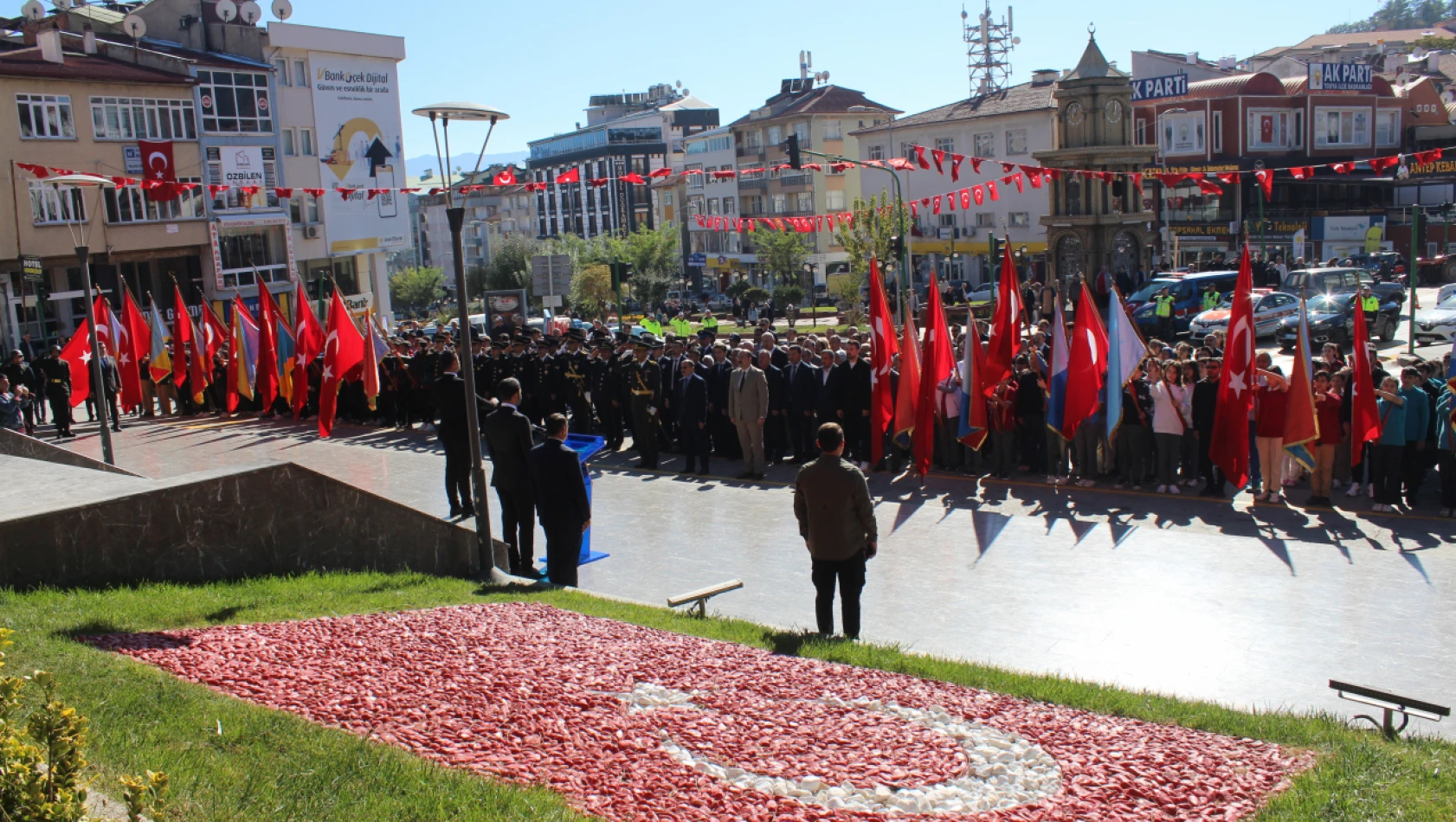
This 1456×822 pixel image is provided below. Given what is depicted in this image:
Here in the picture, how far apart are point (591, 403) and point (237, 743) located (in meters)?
15.0

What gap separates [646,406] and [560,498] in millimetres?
7504

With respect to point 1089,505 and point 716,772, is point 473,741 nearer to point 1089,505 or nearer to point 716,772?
point 716,772

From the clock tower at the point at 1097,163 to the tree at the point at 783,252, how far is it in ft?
76.1

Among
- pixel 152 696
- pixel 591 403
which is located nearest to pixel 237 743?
pixel 152 696

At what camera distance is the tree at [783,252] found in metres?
69.7

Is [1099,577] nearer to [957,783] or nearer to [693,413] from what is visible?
[957,783]

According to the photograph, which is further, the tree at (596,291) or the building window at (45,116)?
the tree at (596,291)

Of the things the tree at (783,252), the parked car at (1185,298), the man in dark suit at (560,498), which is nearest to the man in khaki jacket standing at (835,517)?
the man in dark suit at (560,498)

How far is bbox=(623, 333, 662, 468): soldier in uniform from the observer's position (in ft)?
62.0

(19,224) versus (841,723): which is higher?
(19,224)

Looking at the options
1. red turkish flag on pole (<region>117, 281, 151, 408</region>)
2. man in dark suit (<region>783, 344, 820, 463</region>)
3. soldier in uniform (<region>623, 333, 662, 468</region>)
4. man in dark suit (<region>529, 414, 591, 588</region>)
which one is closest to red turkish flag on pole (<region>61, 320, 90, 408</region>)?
red turkish flag on pole (<region>117, 281, 151, 408</region>)

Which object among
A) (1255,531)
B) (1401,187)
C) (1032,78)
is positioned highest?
(1032,78)

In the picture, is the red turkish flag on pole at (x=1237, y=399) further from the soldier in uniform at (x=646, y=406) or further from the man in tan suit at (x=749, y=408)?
the soldier in uniform at (x=646, y=406)

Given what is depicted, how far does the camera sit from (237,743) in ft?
21.4
